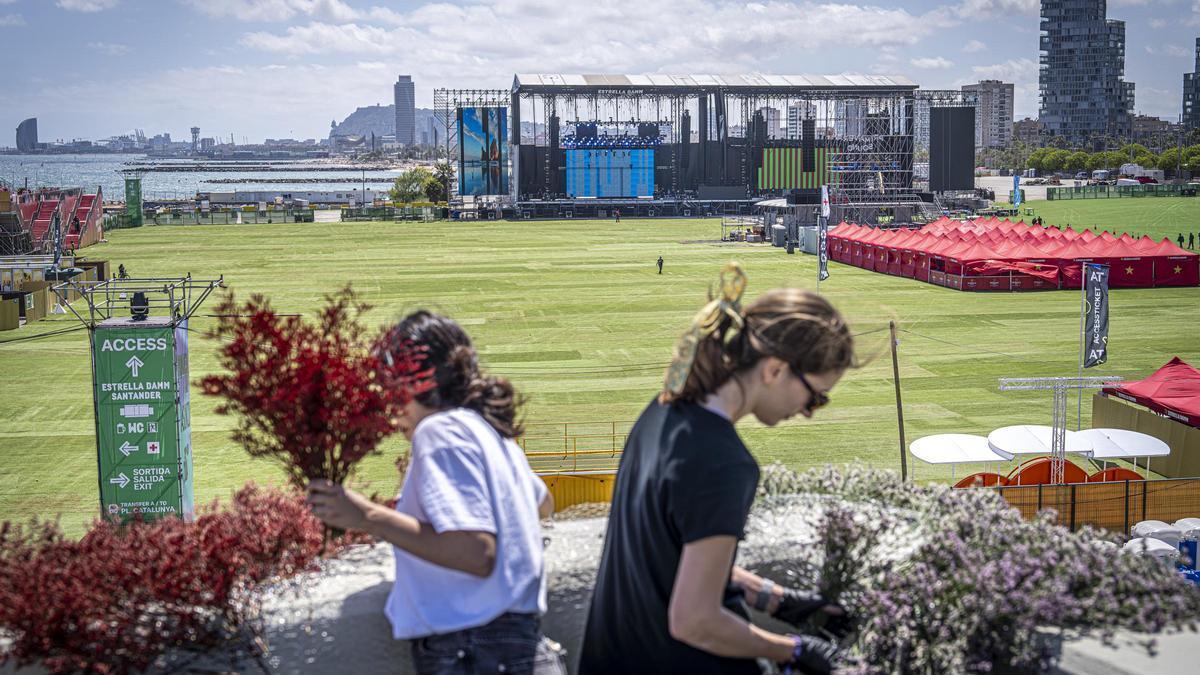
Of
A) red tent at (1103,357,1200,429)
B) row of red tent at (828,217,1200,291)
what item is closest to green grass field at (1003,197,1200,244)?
row of red tent at (828,217,1200,291)

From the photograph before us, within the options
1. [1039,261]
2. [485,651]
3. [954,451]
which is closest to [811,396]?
[485,651]

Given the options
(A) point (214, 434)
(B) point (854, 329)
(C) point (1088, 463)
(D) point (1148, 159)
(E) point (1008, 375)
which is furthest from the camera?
(D) point (1148, 159)

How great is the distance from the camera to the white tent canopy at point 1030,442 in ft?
53.0

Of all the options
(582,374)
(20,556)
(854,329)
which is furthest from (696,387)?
(582,374)

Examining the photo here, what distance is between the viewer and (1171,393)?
1778cm

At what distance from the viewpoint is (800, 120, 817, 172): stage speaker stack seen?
101 m

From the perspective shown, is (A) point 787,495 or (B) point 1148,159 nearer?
(A) point 787,495

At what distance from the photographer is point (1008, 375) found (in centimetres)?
2495

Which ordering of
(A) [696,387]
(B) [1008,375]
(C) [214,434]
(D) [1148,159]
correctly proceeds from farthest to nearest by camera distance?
1. (D) [1148,159]
2. (B) [1008,375]
3. (C) [214,434]
4. (A) [696,387]

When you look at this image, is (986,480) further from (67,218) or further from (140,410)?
(67,218)

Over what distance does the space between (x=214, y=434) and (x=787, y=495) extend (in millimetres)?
17697

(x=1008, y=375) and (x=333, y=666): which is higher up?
(x=333, y=666)

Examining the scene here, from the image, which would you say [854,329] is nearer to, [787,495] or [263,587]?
[787,495]

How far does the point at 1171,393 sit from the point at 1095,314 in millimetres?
3418
